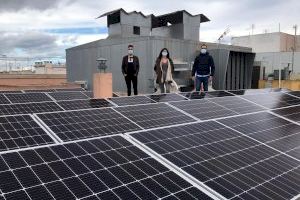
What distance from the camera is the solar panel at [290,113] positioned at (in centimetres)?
750

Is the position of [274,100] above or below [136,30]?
below

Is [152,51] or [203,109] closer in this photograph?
[203,109]

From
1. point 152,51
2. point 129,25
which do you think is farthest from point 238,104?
point 129,25

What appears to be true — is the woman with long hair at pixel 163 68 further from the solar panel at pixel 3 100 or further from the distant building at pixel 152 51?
the solar panel at pixel 3 100

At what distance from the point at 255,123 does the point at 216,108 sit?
1152mm

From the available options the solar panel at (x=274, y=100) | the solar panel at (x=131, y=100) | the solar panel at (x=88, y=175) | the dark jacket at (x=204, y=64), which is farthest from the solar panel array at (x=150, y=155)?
the dark jacket at (x=204, y=64)

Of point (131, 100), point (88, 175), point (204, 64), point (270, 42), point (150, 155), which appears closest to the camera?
point (88, 175)

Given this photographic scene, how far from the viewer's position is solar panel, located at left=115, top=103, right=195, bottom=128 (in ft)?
19.4

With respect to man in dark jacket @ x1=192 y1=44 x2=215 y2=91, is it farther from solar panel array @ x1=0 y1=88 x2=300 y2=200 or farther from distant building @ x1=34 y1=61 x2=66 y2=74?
distant building @ x1=34 y1=61 x2=66 y2=74

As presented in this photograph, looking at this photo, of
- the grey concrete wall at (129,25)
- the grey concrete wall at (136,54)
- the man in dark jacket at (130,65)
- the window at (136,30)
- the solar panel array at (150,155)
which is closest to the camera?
the solar panel array at (150,155)

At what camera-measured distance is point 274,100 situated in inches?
371

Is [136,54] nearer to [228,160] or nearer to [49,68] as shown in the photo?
[228,160]

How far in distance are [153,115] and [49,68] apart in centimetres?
4587

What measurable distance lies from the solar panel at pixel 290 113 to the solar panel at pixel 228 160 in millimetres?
2415
